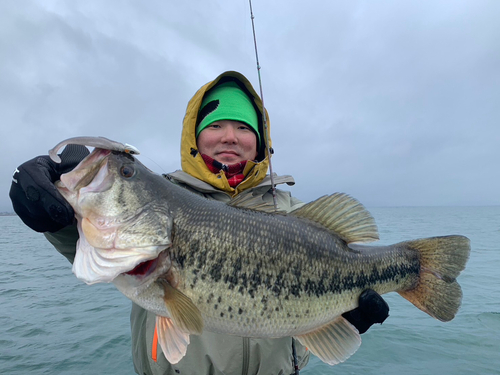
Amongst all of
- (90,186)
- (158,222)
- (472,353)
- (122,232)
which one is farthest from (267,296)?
(472,353)

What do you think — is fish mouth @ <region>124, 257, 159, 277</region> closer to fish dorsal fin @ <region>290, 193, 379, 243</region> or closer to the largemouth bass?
the largemouth bass

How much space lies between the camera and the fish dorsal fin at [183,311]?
182 centimetres

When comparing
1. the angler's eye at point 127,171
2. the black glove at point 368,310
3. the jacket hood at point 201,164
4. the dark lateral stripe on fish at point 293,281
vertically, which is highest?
the jacket hood at point 201,164

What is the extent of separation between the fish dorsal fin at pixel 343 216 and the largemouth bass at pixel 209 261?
8 centimetres

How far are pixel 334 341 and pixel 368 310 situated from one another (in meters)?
0.36

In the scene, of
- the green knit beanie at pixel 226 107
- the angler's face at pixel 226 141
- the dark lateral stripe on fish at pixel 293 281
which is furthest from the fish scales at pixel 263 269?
the green knit beanie at pixel 226 107

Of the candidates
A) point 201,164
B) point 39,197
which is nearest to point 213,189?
point 201,164

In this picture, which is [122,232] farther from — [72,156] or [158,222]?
[72,156]

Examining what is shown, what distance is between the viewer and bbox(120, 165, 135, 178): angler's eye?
194 centimetres

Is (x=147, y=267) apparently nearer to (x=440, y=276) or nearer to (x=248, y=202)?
(x=248, y=202)

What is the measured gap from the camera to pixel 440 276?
2.46 m

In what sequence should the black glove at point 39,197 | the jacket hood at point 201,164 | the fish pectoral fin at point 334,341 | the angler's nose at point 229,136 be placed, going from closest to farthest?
1. the black glove at point 39,197
2. the fish pectoral fin at point 334,341
3. the jacket hood at point 201,164
4. the angler's nose at point 229,136

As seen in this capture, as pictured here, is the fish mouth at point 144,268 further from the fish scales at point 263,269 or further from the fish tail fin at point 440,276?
the fish tail fin at point 440,276

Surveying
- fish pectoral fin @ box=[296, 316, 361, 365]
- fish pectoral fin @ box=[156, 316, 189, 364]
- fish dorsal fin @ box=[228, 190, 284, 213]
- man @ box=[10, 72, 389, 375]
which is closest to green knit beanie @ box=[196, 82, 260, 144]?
man @ box=[10, 72, 389, 375]
